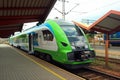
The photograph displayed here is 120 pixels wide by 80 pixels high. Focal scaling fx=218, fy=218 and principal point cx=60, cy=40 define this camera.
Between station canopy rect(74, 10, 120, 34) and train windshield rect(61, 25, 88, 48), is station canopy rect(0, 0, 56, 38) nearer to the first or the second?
station canopy rect(74, 10, 120, 34)

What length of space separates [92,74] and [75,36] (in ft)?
7.60

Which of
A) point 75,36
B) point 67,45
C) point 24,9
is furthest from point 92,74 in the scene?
point 24,9

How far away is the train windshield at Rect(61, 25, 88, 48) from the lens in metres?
11.7

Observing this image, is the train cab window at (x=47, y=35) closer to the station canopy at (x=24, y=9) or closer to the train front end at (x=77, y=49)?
the train front end at (x=77, y=49)

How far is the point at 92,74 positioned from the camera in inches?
445

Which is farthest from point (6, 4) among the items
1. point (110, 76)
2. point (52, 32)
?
point (110, 76)

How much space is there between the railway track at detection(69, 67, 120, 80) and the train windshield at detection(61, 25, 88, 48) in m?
1.43

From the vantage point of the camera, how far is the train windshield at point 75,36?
11731 mm

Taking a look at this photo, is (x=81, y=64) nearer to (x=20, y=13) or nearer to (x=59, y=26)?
(x=59, y=26)

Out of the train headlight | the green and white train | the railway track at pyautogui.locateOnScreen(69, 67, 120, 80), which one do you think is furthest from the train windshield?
the railway track at pyautogui.locateOnScreen(69, 67, 120, 80)

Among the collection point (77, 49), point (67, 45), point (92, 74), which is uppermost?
point (67, 45)

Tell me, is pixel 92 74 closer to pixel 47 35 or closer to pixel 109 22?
pixel 47 35

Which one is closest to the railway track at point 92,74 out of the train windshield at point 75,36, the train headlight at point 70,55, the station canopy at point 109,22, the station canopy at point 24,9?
the train headlight at point 70,55

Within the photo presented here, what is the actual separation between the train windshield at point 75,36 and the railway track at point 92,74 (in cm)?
A: 143
